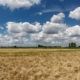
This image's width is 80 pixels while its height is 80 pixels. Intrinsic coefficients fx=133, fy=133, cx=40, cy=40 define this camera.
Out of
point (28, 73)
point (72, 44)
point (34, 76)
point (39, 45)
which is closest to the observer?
point (34, 76)

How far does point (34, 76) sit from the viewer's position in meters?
8.27

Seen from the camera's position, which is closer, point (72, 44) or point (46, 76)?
point (46, 76)

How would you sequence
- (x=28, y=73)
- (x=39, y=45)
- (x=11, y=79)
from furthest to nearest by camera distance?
1. (x=39, y=45)
2. (x=28, y=73)
3. (x=11, y=79)

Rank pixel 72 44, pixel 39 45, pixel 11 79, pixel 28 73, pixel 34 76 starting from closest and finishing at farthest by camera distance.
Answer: pixel 11 79
pixel 34 76
pixel 28 73
pixel 39 45
pixel 72 44

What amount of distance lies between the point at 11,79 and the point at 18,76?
0.59m

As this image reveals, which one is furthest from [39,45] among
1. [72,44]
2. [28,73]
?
[28,73]

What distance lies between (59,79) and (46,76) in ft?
3.23

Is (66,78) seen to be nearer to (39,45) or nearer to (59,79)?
(59,79)

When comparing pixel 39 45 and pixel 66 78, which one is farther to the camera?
pixel 39 45

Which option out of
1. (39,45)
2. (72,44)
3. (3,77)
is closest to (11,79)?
(3,77)

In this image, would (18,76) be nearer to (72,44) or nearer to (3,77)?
(3,77)

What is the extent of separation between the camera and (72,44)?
518ft

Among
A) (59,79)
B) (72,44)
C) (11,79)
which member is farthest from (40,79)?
(72,44)

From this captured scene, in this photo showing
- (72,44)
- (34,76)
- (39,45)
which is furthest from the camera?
(72,44)
